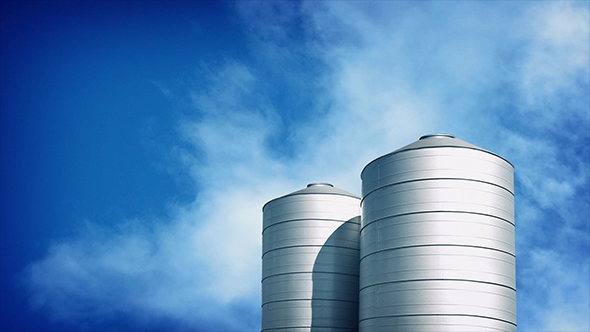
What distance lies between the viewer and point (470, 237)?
30438 millimetres

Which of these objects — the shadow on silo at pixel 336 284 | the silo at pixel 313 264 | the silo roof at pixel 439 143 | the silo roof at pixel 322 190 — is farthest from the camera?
the silo roof at pixel 322 190

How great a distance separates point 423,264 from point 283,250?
49.1ft

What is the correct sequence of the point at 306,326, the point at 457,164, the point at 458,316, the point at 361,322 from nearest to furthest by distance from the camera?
1. the point at 458,316
2. the point at 457,164
3. the point at 361,322
4. the point at 306,326

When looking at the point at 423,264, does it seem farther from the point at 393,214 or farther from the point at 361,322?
the point at 361,322

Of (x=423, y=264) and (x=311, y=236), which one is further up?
(x=311, y=236)

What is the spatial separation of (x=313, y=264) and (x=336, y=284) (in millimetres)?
1966

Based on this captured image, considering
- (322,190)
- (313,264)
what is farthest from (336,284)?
(322,190)

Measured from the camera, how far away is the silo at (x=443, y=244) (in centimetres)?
2977

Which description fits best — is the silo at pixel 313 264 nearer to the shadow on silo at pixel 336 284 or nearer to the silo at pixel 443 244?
the shadow on silo at pixel 336 284

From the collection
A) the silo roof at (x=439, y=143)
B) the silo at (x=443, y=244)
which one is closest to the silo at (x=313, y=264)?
the silo at (x=443, y=244)

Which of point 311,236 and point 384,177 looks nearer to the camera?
point 384,177

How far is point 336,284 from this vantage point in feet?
139

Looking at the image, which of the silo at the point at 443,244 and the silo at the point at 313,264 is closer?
the silo at the point at 443,244

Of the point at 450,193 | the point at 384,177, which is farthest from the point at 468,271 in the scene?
the point at 384,177
